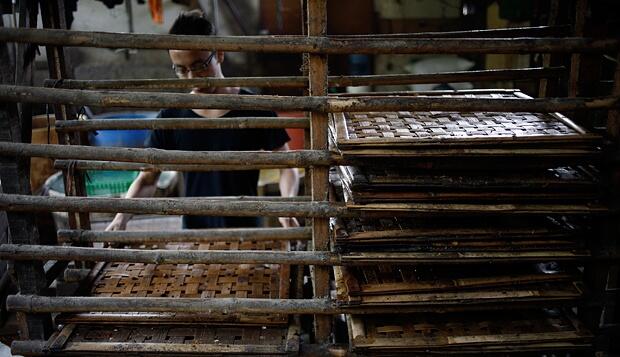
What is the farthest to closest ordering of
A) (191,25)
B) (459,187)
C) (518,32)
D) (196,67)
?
1. (191,25)
2. (196,67)
3. (518,32)
4. (459,187)

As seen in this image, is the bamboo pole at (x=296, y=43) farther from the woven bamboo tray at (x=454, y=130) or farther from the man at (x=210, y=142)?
the man at (x=210, y=142)

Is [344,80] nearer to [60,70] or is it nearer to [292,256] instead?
[292,256]

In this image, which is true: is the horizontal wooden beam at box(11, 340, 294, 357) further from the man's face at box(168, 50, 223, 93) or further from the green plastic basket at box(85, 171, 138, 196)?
the green plastic basket at box(85, 171, 138, 196)

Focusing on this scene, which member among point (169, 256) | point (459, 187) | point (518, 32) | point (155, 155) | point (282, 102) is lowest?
point (169, 256)

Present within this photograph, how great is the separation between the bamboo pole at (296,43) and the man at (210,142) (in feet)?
5.08

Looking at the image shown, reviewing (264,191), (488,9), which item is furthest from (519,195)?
(488,9)

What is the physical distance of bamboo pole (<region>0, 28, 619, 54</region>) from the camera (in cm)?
185

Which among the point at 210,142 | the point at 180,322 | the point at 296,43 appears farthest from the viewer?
the point at 210,142

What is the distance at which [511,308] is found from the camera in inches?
81.8

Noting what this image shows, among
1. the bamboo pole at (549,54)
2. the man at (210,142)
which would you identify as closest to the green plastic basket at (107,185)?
the man at (210,142)

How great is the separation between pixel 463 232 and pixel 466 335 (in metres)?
0.39

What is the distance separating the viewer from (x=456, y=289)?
206cm

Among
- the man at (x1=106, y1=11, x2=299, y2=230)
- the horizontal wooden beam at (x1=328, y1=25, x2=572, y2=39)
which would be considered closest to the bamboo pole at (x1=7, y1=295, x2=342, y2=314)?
the horizontal wooden beam at (x1=328, y1=25, x2=572, y2=39)

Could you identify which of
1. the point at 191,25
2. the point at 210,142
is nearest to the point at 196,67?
the point at 191,25
